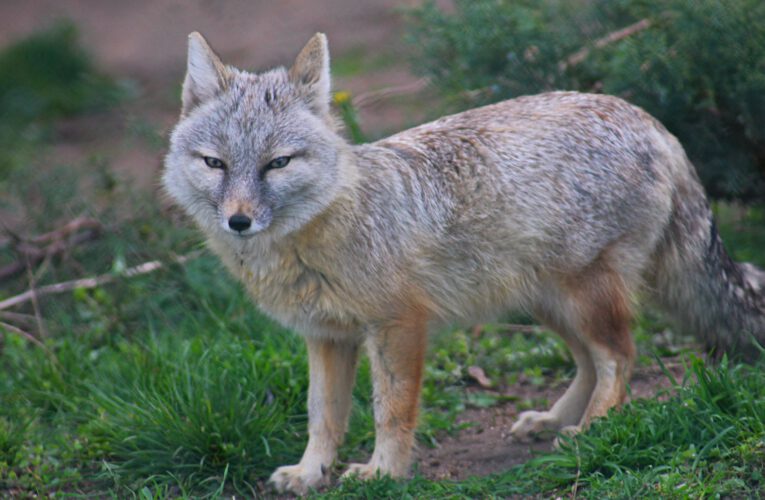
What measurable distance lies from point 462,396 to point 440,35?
287cm

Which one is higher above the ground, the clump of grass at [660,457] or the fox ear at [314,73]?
the fox ear at [314,73]

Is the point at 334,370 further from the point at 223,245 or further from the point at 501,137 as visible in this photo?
the point at 501,137

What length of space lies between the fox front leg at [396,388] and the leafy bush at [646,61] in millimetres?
2672

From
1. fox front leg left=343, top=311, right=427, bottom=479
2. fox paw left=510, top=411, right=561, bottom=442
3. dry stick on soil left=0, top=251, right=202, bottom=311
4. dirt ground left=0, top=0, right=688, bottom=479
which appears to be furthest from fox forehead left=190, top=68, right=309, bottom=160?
dirt ground left=0, top=0, right=688, bottom=479

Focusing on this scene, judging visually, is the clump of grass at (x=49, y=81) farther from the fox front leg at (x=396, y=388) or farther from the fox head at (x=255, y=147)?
the fox front leg at (x=396, y=388)

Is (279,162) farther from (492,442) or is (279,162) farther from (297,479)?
(492,442)

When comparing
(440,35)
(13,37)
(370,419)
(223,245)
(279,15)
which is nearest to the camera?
(223,245)

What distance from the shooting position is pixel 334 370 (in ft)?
16.7

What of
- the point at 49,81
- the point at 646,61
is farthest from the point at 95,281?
the point at 49,81

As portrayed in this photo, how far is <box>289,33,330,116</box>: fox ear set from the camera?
4.68m

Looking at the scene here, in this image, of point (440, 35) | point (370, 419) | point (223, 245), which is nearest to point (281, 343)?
point (370, 419)

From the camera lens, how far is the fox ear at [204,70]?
4.63 m

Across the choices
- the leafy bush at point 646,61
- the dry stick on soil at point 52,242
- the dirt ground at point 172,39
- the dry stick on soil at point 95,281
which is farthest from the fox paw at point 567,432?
the dirt ground at point 172,39

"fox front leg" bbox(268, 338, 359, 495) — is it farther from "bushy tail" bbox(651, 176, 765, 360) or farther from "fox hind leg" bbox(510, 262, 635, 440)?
"bushy tail" bbox(651, 176, 765, 360)
